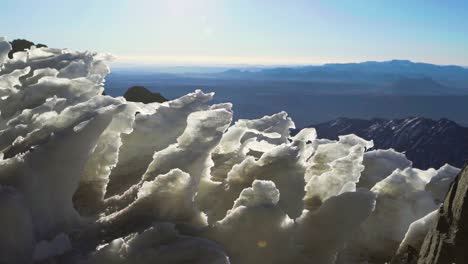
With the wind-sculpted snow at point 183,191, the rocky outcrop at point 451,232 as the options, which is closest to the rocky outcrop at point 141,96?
the wind-sculpted snow at point 183,191

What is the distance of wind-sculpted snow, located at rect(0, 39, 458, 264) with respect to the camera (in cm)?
493

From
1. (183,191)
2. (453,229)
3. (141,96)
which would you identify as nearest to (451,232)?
(453,229)

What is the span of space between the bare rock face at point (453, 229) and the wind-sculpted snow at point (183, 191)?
116 cm

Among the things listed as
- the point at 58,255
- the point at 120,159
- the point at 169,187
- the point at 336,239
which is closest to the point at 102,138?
the point at 120,159

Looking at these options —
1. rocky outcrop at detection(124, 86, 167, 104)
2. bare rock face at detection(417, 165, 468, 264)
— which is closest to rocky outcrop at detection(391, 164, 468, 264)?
bare rock face at detection(417, 165, 468, 264)

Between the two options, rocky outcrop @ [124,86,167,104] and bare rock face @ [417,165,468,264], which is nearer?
bare rock face @ [417,165,468,264]

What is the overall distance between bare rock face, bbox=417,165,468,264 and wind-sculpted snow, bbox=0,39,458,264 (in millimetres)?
1163

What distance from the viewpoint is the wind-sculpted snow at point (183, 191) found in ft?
16.2

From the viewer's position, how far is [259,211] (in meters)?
5.18

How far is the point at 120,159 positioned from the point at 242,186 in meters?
1.82

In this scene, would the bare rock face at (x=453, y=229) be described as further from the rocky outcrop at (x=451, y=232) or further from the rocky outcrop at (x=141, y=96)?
the rocky outcrop at (x=141, y=96)

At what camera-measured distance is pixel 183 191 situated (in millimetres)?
5391

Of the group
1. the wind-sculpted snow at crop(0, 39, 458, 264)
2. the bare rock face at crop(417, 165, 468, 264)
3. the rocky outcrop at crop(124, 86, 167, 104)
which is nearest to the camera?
the bare rock face at crop(417, 165, 468, 264)

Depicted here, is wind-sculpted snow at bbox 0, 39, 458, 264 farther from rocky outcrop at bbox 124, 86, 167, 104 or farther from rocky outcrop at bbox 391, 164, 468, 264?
rocky outcrop at bbox 124, 86, 167, 104
